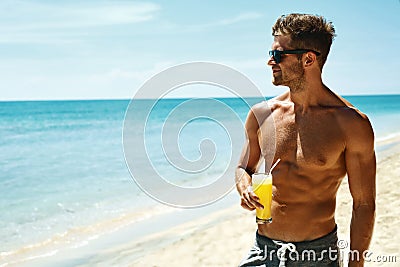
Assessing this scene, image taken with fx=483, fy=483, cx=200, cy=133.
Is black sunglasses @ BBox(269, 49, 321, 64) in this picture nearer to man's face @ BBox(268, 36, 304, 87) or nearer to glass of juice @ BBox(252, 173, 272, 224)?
man's face @ BBox(268, 36, 304, 87)

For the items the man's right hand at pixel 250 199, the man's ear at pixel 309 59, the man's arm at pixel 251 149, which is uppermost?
the man's ear at pixel 309 59

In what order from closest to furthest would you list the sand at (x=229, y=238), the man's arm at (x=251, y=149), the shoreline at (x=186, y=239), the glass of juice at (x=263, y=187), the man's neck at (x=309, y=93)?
the glass of juice at (x=263, y=187) → the man's neck at (x=309, y=93) → the man's arm at (x=251, y=149) → the sand at (x=229, y=238) → the shoreline at (x=186, y=239)

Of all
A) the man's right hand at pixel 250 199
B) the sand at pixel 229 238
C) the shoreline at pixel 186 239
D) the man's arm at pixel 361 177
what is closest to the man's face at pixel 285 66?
the man's arm at pixel 361 177

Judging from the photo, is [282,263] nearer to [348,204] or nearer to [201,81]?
[201,81]

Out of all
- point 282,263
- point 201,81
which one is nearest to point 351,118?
point 282,263

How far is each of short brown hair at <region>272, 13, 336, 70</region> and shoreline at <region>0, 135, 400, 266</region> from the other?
3.55 meters

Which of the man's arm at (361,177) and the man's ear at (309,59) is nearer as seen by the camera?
the man's arm at (361,177)

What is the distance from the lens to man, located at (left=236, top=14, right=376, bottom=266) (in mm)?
2359

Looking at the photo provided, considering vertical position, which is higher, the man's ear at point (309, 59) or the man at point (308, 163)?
the man's ear at point (309, 59)

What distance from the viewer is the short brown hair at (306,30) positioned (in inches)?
95.5

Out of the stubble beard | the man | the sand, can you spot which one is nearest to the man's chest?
the man

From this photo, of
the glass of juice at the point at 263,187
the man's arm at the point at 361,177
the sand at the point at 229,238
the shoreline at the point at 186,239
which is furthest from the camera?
the shoreline at the point at 186,239

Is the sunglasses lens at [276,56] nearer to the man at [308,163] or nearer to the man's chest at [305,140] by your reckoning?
the man at [308,163]

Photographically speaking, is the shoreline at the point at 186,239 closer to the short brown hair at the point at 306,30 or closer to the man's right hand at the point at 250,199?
the man's right hand at the point at 250,199
